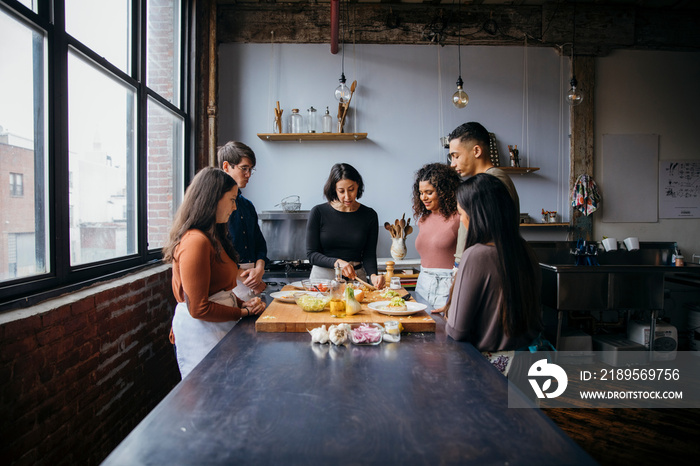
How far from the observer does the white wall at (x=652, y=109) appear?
5125 mm

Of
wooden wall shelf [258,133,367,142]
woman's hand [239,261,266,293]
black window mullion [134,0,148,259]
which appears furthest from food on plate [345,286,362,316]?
wooden wall shelf [258,133,367,142]

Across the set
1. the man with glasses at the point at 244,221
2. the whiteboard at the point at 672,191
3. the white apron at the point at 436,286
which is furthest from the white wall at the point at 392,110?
the white apron at the point at 436,286

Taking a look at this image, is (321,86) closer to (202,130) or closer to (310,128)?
(310,128)

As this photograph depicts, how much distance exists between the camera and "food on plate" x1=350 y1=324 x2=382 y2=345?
1.69 m

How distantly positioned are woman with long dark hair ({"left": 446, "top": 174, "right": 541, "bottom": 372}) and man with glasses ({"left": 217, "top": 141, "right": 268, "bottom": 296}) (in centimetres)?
136

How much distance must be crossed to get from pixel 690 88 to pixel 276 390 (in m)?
6.32

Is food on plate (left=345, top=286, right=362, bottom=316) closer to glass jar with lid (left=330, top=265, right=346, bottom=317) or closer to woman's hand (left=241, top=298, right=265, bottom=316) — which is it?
glass jar with lid (left=330, top=265, right=346, bottom=317)

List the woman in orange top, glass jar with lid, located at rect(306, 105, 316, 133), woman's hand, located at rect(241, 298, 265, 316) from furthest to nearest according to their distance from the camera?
glass jar with lid, located at rect(306, 105, 316, 133)
woman's hand, located at rect(241, 298, 265, 316)
the woman in orange top

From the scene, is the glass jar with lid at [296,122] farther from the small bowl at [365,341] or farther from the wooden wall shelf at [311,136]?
the small bowl at [365,341]

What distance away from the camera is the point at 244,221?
2.92 meters

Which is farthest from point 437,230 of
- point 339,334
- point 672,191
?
point 672,191

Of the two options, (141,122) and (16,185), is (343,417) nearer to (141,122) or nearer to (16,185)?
(16,185)

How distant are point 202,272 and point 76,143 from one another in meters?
1.24

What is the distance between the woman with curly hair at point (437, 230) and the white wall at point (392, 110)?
2.10 meters
